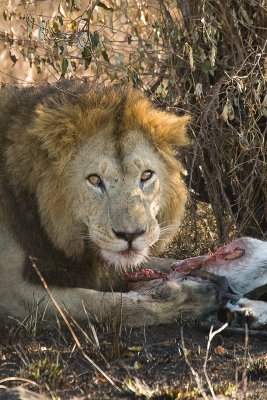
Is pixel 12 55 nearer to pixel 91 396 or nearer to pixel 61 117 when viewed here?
pixel 61 117

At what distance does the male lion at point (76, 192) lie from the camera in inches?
198

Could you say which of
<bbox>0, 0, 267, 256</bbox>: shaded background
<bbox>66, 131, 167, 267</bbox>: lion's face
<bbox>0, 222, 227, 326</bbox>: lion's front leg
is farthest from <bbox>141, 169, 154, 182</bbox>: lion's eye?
<bbox>0, 0, 267, 256</bbox>: shaded background

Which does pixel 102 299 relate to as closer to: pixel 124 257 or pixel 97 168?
pixel 124 257

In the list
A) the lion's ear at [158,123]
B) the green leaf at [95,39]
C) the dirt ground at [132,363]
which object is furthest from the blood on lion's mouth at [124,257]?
the green leaf at [95,39]

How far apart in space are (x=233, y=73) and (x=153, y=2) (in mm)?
1093

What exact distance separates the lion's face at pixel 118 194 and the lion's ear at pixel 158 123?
7 centimetres

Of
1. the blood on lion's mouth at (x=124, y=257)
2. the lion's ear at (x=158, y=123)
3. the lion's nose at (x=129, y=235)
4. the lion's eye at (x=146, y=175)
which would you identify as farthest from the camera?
the lion's ear at (x=158, y=123)

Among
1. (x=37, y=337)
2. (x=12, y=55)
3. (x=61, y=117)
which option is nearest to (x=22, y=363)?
(x=37, y=337)

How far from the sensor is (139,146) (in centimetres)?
516

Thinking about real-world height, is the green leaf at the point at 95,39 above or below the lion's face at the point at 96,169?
above

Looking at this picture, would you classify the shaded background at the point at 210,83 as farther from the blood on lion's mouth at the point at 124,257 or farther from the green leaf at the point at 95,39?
the blood on lion's mouth at the point at 124,257

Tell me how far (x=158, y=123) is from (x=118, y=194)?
0.59 m

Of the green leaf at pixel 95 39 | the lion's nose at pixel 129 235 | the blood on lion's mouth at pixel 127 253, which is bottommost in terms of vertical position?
the blood on lion's mouth at pixel 127 253

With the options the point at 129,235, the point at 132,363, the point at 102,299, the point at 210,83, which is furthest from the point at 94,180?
the point at 210,83
